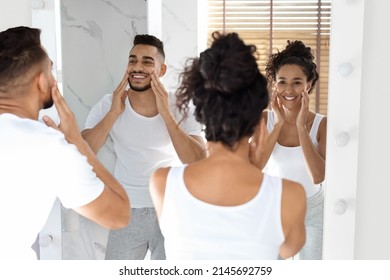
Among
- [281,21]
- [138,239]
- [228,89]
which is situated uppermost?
[281,21]

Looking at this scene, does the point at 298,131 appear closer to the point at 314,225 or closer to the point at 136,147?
the point at 314,225

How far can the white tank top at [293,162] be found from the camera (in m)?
1.03

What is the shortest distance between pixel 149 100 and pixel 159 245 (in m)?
0.30

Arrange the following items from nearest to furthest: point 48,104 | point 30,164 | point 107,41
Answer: point 30,164, point 48,104, point 107,41

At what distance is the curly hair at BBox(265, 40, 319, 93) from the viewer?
1.02 meters

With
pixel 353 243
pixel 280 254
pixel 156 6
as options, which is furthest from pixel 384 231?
pixel 156 6

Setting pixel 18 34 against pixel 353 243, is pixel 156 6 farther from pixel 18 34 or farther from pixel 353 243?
pixel 353 243

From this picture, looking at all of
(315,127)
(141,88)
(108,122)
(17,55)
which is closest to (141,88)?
(141,88)

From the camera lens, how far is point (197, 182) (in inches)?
31.8

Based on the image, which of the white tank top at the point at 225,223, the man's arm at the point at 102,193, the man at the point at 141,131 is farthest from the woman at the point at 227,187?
the man at the point at 141,131

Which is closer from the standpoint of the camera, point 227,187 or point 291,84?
point 227,187

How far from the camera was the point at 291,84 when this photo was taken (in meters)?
1.04

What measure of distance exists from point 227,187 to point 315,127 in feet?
1.12

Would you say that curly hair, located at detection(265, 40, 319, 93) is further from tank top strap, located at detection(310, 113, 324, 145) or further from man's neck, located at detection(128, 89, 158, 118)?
man's neck, located at detection(128, 89, 158, 118)
